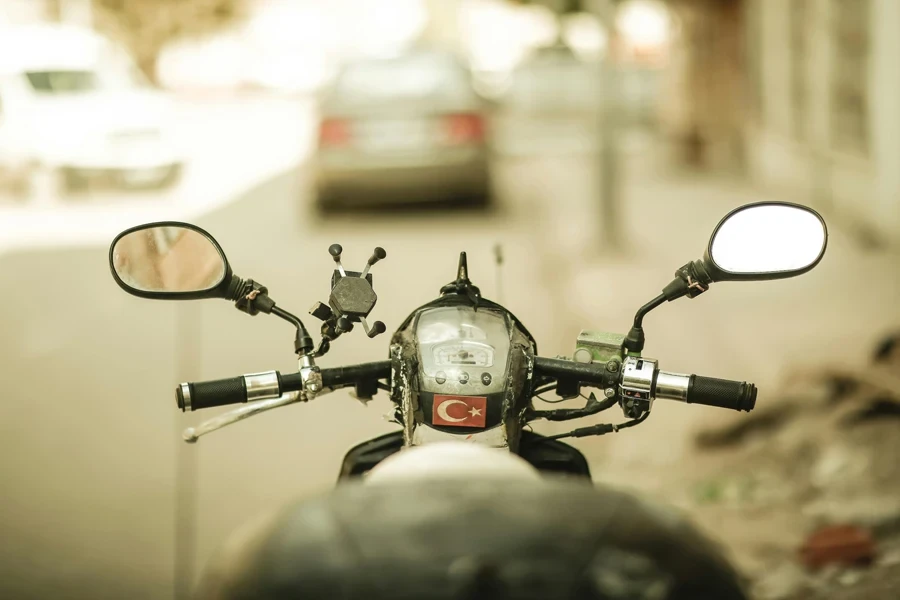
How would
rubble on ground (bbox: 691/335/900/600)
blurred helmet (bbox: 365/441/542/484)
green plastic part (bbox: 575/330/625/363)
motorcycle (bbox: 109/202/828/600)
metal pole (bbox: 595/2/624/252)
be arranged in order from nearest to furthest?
motorcycle (bbox: 109/202/828/600) < blurred helmet (bbox: 365/441/542/484) < green plastic part (bbox: 575/330/625/363) < rubble on ground (bbox: 691/335/900/600) < metal pole (bbox: 595/2/624/252)

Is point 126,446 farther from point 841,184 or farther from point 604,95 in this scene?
point 841,184

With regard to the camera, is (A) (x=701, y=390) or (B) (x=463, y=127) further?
(B) (x=463, y=127)

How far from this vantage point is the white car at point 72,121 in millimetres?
15039

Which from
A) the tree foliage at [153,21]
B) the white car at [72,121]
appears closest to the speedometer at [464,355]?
the white car at [72,121]

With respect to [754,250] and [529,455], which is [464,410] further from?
[754,250]

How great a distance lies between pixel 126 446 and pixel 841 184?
8.21 metres

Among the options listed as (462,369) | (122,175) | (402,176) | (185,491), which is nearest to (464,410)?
(462,369)

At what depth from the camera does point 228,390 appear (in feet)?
7.61

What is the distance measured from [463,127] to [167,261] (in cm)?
1105

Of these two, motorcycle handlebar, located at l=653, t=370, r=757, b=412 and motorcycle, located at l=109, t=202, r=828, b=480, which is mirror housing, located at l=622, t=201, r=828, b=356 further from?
motorcycle handlebar, located at l=653, t=370, r=757, b=412

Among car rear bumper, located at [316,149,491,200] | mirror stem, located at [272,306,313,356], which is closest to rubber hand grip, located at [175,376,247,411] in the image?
mirror stem, located at [272,306,313,356]

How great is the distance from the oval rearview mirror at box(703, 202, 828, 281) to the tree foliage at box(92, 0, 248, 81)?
120ft

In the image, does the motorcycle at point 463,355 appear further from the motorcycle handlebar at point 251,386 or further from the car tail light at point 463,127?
the car tail light at point 463,127

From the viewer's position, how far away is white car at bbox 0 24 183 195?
1504cm
